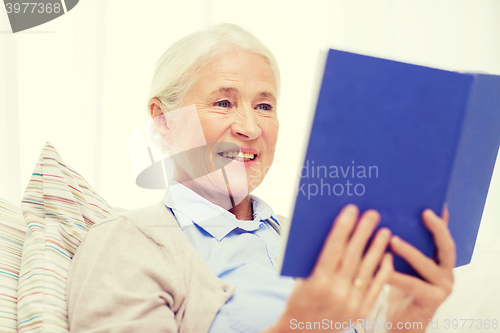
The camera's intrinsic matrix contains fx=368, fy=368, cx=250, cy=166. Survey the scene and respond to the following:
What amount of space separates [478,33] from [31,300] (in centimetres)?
259

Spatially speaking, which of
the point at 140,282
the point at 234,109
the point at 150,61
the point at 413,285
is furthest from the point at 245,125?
the point at 150,61

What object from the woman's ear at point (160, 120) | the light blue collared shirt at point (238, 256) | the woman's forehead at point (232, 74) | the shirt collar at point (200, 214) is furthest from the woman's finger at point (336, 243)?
the woman's ear at point (160, 120)

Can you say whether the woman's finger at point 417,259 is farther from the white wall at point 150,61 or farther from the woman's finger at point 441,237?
the white wall at point 150,61

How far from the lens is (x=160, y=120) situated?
1.20m

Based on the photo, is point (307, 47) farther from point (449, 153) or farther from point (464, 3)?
point (449, 153)

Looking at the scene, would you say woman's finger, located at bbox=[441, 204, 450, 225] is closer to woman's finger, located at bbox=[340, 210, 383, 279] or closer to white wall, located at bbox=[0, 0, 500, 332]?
woman's finger, located at bbox=[340, 210, 383, 279]

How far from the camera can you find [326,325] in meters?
0.59

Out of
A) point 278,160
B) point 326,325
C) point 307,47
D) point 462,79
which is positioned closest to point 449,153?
point 462,79

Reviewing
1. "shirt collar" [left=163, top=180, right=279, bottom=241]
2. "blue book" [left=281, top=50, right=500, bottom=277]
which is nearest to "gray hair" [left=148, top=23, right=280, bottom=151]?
"shirt collar" [left=163, top=180, right=279, bottom=241]

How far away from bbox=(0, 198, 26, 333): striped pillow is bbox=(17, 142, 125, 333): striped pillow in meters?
0.02

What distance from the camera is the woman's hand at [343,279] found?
22.0 inches


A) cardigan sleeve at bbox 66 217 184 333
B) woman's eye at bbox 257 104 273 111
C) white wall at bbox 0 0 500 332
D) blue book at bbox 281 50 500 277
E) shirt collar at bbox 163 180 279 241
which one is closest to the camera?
blue book at bbox 281 50 500 277

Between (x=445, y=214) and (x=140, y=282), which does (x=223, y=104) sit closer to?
(x=140, y=282)

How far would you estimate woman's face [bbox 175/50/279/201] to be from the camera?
3.53ft
